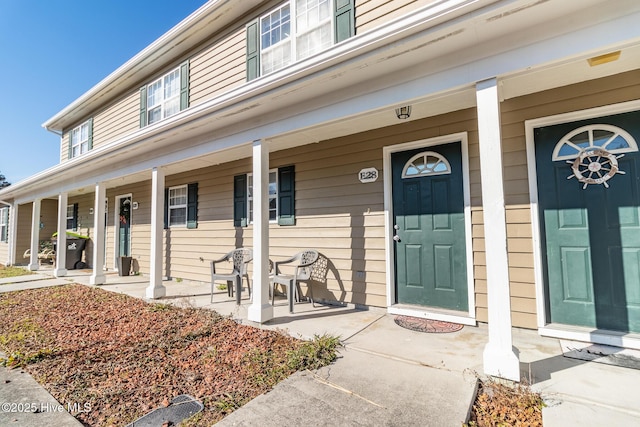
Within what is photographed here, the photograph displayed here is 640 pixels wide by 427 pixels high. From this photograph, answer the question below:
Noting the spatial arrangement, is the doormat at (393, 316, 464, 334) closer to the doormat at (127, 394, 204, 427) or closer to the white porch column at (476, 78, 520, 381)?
the white porch column at (476, 78, 520, 381)

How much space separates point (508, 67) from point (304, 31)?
3.32 meters

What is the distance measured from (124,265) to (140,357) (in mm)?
5666

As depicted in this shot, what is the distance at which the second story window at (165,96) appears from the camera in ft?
20.7

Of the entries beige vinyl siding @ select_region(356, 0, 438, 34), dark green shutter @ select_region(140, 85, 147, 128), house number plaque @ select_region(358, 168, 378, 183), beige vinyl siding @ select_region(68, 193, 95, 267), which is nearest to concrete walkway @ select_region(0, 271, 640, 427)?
house number plaque @ select_region(358, 168, 378, 183)

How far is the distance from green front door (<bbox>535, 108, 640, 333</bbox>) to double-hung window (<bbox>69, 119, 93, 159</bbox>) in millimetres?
10947

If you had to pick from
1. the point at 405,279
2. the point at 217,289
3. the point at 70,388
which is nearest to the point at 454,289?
the point at 405,279

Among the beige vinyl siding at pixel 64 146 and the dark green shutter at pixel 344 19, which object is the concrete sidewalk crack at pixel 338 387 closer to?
the dark green shutter at pixel 344 19

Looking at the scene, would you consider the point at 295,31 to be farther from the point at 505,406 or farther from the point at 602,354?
the point at 602,354

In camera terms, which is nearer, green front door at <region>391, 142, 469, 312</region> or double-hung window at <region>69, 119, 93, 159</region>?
green front door at <region>391, 142, 469, 312</region>

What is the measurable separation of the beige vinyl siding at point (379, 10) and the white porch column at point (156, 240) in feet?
13.1

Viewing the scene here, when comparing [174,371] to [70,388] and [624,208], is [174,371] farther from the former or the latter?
[624,208]

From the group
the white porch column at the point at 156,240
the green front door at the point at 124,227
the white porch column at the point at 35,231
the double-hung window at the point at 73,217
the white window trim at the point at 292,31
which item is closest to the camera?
the white window trim at the point at 292,31

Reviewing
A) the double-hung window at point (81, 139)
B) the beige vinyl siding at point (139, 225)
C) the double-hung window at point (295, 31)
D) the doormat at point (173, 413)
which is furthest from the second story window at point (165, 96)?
the doormat at point (173, 413)

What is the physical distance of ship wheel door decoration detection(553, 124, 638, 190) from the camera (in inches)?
104
